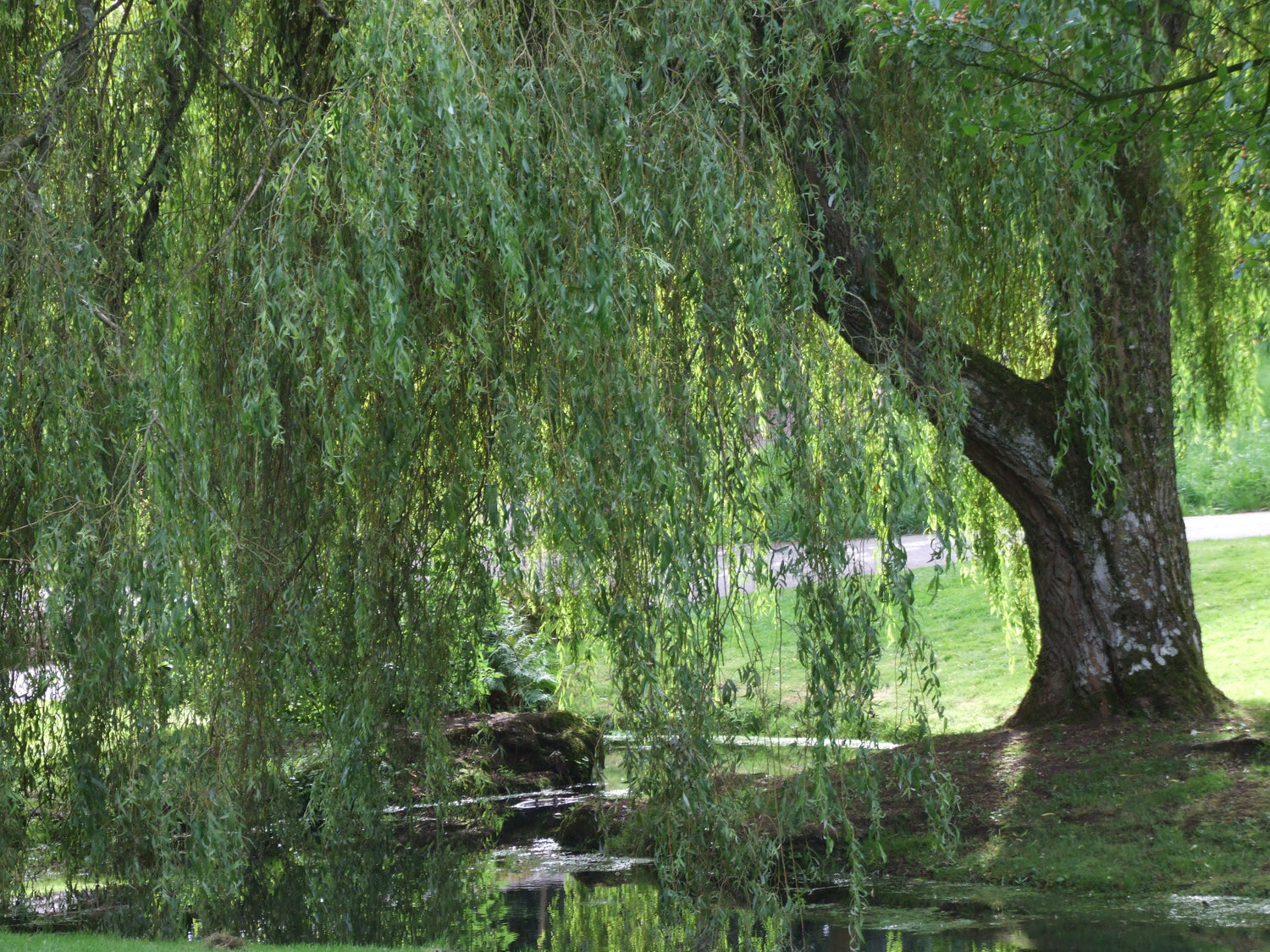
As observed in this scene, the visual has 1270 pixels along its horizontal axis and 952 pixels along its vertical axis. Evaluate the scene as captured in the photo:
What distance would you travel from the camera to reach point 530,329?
214 inches

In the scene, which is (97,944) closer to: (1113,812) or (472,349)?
(472,349)

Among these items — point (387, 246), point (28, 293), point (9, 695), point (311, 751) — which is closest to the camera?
point (387, 246)

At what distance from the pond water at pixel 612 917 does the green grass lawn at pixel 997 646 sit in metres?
1.37

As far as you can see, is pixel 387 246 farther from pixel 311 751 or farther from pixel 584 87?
pixel 311 751

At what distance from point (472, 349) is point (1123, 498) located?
15.6 feet

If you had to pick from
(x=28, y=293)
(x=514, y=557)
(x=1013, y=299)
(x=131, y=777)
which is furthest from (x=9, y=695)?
(x=1013, y=299)

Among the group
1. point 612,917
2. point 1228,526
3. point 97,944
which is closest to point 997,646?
point 1228,526

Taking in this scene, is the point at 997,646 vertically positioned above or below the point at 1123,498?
below

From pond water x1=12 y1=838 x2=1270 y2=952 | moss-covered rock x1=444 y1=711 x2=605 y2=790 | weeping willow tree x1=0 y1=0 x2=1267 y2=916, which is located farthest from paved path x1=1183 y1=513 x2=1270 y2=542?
weeping willow tree x1=0 y1=0 x2=1267 y2=916

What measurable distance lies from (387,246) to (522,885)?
16.4 ft

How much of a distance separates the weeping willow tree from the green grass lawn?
3.01 m

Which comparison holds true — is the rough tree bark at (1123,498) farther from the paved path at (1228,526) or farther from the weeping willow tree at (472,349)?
the paved path at (1228,526)

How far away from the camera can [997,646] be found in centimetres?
1376

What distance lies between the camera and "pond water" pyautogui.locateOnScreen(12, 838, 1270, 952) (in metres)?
6.32
